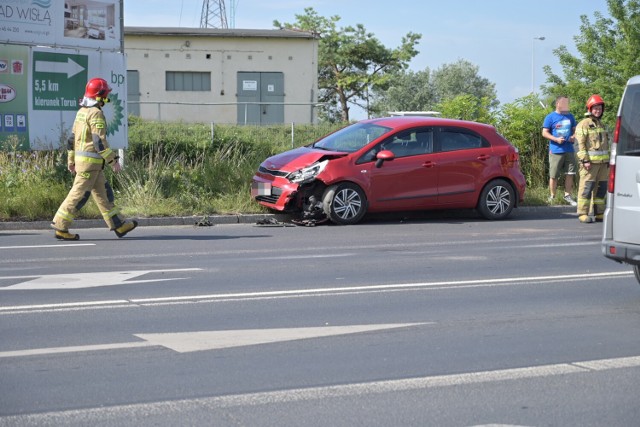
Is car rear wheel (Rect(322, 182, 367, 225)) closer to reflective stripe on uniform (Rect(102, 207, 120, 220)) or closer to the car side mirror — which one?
the car side mirror

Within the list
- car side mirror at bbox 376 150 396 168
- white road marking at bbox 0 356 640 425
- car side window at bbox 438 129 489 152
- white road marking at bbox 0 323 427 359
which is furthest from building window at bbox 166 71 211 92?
white road marking at bbox 0 356 640 425

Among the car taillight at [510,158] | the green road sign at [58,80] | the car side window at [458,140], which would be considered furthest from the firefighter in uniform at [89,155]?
the car taillight at [510,158]

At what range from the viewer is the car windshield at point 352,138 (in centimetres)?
1619

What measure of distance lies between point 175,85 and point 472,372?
1601 inches

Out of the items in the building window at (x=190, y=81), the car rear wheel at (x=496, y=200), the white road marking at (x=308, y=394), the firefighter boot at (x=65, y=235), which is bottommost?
the firefighter boot at (x=65, y=235)

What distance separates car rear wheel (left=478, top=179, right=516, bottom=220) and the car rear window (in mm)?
8247

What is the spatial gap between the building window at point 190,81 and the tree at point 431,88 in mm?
13020

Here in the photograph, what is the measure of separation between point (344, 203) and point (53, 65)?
667 centimetres

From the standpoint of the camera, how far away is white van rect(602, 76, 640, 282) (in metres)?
8.27

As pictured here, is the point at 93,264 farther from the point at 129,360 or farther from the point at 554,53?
the point at 554,53

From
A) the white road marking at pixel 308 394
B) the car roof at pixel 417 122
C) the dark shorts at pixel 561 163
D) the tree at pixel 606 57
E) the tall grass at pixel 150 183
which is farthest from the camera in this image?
the tree at pixel 606 57

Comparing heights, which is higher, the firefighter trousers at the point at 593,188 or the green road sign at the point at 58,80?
the green road sign at the point at 58,80

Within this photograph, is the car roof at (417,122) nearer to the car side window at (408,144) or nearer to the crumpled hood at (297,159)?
the car side window at (408,144)

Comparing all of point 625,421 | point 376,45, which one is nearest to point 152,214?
point 625,421
